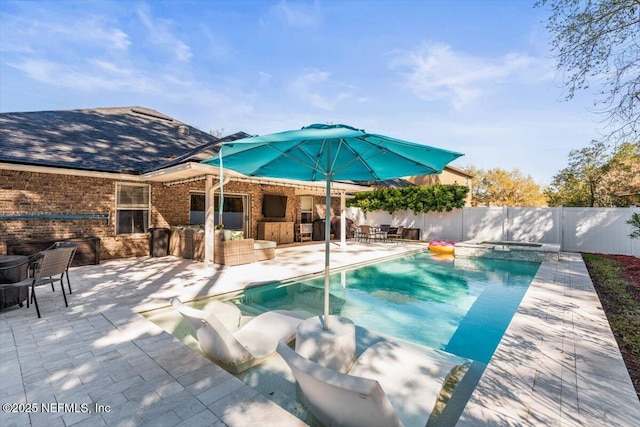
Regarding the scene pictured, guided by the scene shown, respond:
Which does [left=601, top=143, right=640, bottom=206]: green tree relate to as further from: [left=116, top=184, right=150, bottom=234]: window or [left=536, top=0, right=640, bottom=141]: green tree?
[left=116, top=184, right=150, bottom=234]: window

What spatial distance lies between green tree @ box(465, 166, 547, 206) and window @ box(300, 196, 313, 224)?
785 inches


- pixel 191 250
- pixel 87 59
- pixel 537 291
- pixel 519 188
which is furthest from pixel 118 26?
pixel 519 188

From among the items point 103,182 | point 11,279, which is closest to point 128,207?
point 103,182

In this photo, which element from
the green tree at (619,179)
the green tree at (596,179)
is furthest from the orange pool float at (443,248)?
the green tree at (619,179)

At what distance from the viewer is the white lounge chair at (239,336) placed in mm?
3152

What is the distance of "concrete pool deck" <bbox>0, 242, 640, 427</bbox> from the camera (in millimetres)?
2402

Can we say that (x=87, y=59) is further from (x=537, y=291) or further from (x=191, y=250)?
(x=537, y=291)

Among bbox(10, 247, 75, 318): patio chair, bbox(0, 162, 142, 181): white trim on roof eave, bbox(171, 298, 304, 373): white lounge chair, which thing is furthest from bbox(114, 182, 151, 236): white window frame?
bbox(171, 298, 304, 373): white lounge chair

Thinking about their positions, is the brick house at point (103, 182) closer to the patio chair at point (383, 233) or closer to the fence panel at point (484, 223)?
the patio chair at point (383, 233)

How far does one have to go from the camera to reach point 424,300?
6.71m

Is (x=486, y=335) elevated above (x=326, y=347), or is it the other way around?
(x=326, y=347)

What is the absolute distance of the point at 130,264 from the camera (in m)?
9.18

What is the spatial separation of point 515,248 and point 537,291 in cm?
712

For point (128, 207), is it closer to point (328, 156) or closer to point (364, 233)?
point (328, 156)
